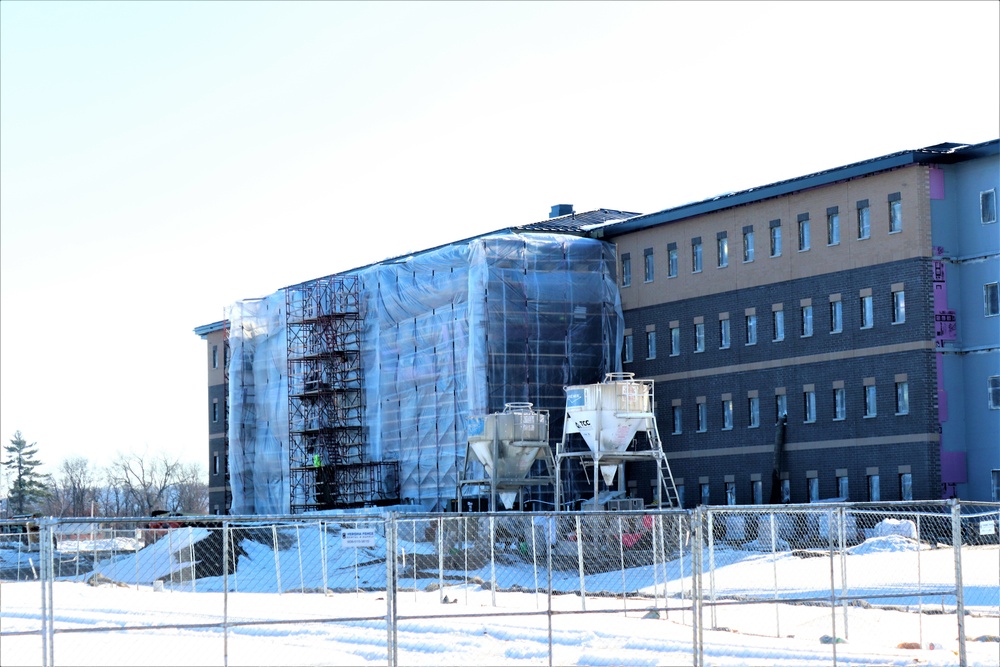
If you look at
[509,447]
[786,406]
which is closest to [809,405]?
[786,406]

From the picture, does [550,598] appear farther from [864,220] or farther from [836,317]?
[836,317]

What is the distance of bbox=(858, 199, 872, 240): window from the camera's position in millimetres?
52375

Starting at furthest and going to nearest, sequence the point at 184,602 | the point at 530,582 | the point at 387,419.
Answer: the point at 387,419
the point at 530,582
the point at 184,602

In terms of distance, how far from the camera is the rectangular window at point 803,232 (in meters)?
54.9

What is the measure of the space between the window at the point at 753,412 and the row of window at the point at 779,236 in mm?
5815

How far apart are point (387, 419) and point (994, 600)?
4084cm

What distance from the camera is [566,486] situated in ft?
203

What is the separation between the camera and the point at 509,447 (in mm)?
57125

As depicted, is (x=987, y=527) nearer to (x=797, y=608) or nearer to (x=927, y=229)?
(x=797, y=608)

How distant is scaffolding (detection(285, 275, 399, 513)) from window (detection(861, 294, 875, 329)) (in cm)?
2470

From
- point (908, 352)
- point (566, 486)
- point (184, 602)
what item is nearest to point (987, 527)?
point (184, 602)

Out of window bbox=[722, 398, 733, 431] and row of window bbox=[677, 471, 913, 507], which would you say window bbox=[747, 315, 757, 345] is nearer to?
window bbox=[722, 398, 733, 431]

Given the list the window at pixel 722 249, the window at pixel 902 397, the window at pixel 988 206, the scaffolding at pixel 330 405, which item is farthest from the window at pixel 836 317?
Answer: the scaffolding at pixel 330 405

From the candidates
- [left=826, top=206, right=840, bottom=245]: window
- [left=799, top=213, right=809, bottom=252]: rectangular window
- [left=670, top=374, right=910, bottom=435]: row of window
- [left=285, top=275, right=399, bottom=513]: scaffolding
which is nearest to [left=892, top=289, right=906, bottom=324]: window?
[left=670, top=374, right=910, bottom=435]: row of window
